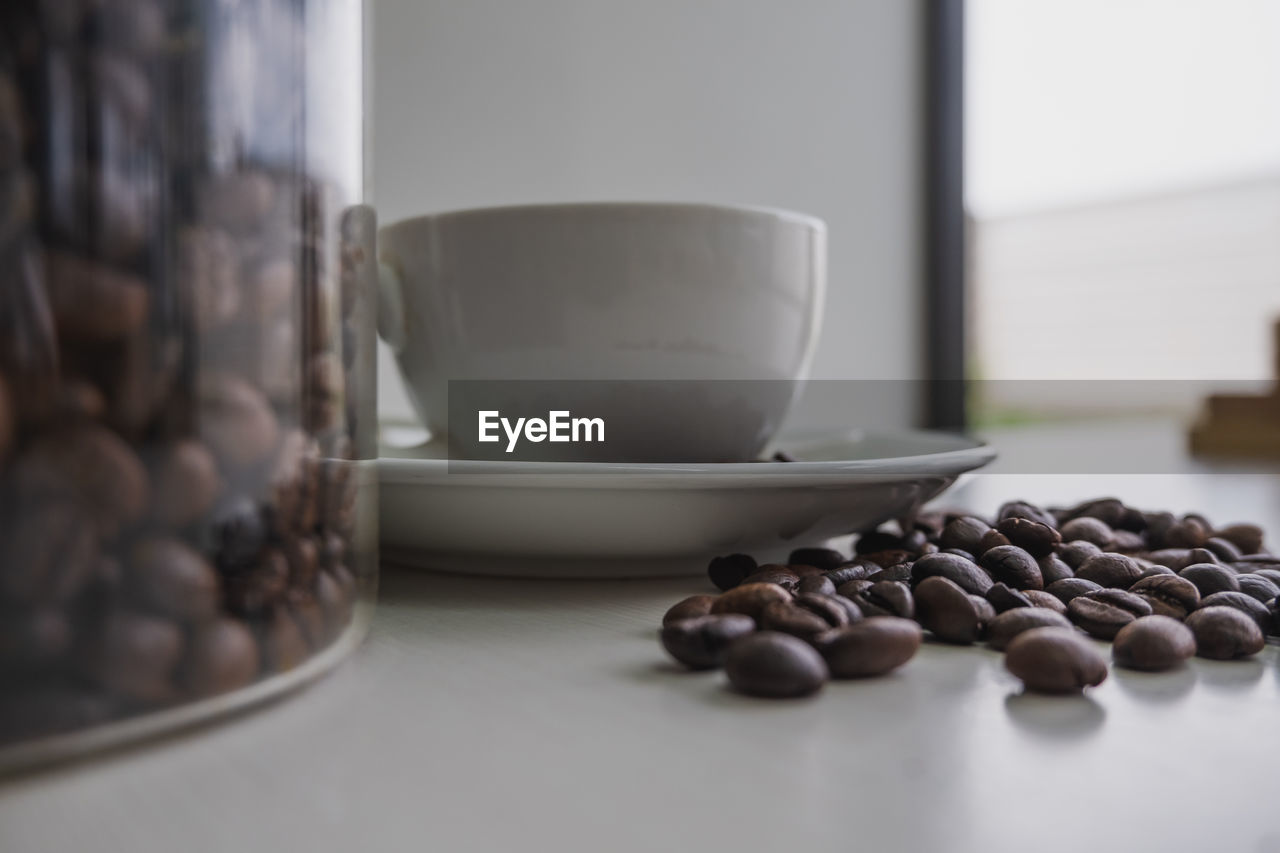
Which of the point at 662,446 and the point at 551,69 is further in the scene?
the point at 551,69

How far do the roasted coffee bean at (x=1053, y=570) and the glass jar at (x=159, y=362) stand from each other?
0.32m

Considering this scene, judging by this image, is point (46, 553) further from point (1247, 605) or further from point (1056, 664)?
point (1247, 605)

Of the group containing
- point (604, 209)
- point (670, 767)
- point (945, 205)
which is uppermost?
point (945, 205)

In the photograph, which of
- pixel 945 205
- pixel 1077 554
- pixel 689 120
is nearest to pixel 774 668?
pixel 1077 554

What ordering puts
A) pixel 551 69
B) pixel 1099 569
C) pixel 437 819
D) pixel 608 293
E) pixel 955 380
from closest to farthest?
1. pixel 437 819
2. pixel 1099 569
3. pixel 608 293
4. pixel 551 69
5. pixel 955 380

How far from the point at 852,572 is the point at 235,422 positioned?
0.28 m

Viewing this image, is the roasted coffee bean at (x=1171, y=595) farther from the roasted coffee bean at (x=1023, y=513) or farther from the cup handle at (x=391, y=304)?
the cup handle at (x=391, y=304)

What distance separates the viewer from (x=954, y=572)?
1.35 ft

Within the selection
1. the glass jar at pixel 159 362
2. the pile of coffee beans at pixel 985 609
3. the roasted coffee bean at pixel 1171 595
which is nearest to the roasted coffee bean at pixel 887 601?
the pile of coffee beans at pixel 985 609

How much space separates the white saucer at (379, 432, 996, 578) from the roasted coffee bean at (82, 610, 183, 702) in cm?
18

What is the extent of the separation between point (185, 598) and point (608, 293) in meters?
0.36

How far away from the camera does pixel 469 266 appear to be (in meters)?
0.59

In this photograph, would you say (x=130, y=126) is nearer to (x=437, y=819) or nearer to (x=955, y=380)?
(x=437, y=819)

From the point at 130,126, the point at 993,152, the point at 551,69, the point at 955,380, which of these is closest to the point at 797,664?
the point at 130,126
